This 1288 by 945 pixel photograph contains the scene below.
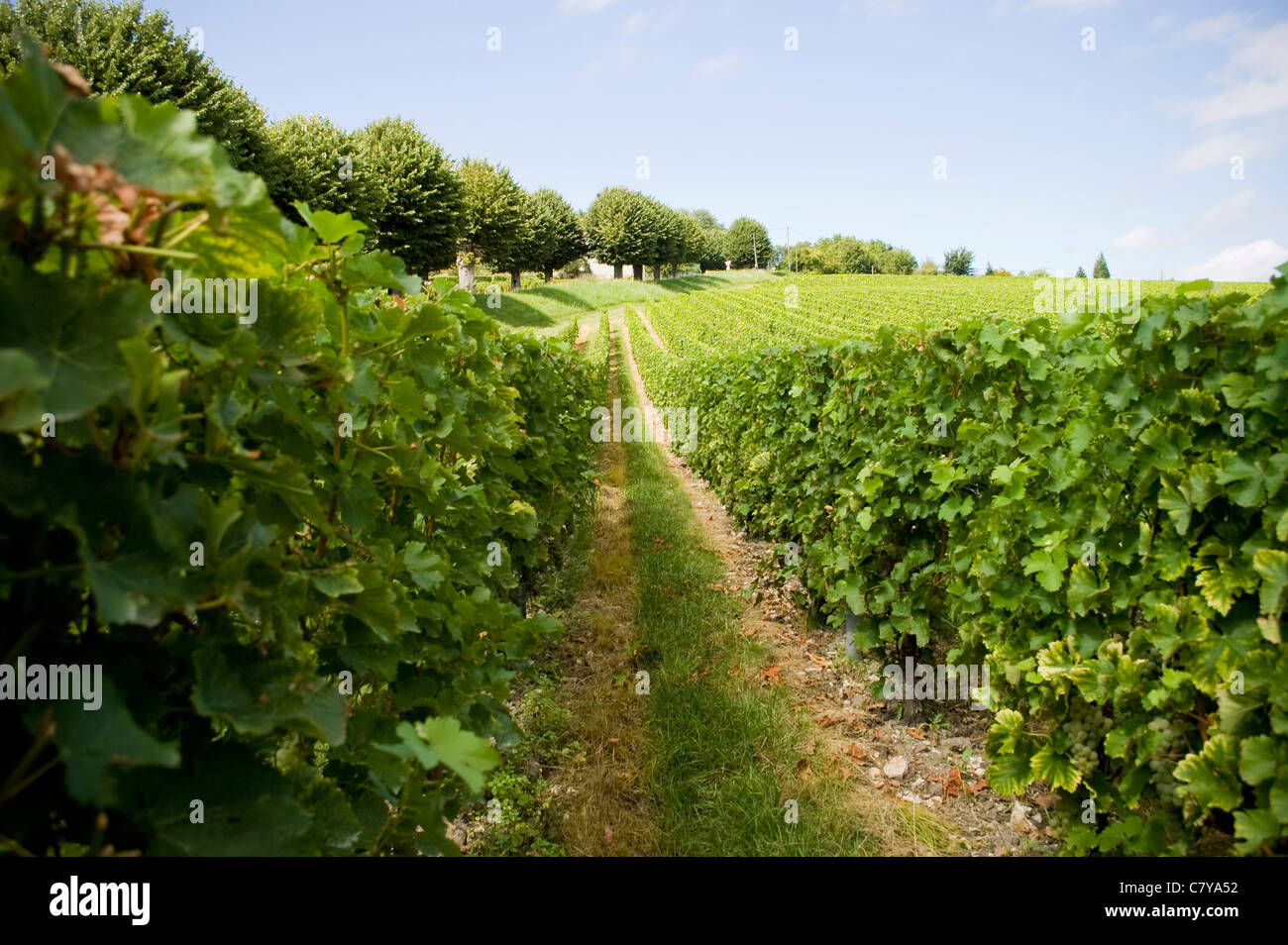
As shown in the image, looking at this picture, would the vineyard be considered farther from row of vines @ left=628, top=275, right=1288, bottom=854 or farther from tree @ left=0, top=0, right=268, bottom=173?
tree @ left=0, top=0, right=268, bottom=173

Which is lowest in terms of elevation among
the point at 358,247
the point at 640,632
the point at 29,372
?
the point at 640,632

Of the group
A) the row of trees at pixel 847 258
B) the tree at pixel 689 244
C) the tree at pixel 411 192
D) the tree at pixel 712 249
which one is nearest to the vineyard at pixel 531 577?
the tree at pixel 411 192

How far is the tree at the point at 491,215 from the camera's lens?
50562mm

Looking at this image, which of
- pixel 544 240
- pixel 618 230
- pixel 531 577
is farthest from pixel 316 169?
pixel 618 230

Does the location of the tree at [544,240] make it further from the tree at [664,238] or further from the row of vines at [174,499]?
the row of vines at [174,499]

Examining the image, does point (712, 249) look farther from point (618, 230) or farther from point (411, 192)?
point (411, 192)

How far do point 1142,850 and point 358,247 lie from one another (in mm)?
3214

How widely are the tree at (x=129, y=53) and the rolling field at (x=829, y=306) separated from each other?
1944 centimetres

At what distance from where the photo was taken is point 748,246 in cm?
13650

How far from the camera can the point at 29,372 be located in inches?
31.1

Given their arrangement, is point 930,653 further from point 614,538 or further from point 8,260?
point 8,260

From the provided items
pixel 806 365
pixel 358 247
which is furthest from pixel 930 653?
pixel 358 247

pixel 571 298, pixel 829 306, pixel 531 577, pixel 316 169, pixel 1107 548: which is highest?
pixel 316 169

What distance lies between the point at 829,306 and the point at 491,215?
90.3 ft
